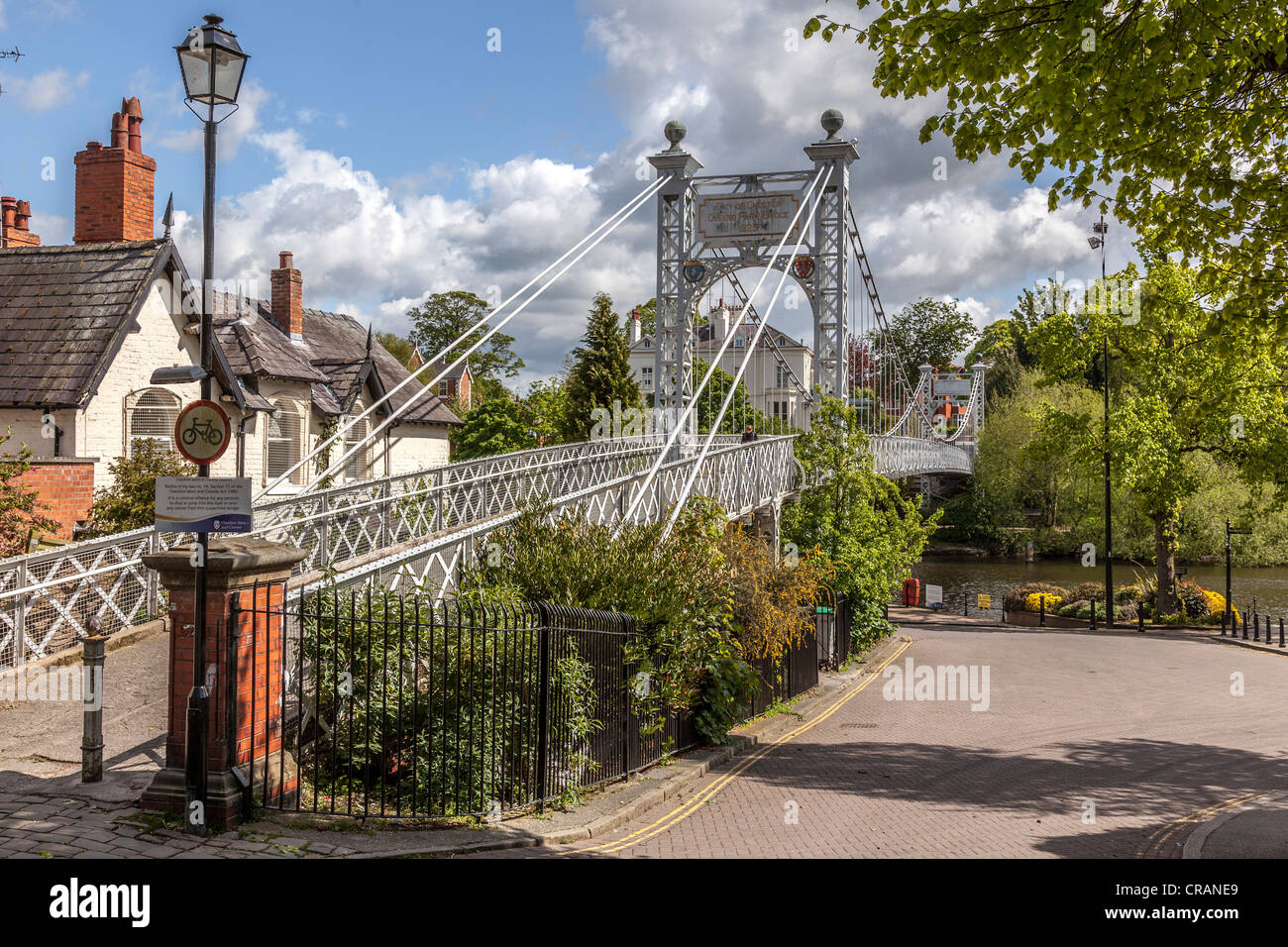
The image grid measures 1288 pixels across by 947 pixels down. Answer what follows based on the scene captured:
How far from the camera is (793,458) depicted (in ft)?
77.1

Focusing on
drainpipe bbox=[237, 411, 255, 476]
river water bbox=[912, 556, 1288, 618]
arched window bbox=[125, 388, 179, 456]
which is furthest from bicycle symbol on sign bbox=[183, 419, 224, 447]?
river water bbox=[912, 556, 1288, 618]

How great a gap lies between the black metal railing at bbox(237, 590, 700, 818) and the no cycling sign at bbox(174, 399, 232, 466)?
1.06m

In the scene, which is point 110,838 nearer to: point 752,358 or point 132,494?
point 132,494

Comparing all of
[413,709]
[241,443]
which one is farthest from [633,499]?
[413,709]

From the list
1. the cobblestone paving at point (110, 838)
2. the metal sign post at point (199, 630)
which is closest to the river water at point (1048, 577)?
the cobblestone paving at point (110, 838)

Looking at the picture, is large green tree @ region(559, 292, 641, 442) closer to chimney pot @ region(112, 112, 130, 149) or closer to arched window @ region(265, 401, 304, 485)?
arched window @ region(265, 401, 304, 485)

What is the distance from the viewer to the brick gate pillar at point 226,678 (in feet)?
21.9

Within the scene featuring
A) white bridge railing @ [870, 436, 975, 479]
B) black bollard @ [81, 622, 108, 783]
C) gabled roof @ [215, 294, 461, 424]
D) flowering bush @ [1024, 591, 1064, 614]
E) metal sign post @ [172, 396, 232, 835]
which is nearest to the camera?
metal sign post @ [172, 396, 232, 835]

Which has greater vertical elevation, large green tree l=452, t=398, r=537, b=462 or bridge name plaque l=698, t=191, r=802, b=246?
bridge name plaque l=698, t=191, r=802, b=246

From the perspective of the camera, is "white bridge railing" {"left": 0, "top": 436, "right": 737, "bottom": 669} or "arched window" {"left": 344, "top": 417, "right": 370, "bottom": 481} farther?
"arched window" {"left": 344, "top": 417, "right": 370, "bottom": 481}

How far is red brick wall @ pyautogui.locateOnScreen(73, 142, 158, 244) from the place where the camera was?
65.0 ft

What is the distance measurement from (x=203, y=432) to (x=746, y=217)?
21387 millimetres

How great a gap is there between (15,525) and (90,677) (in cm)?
722
